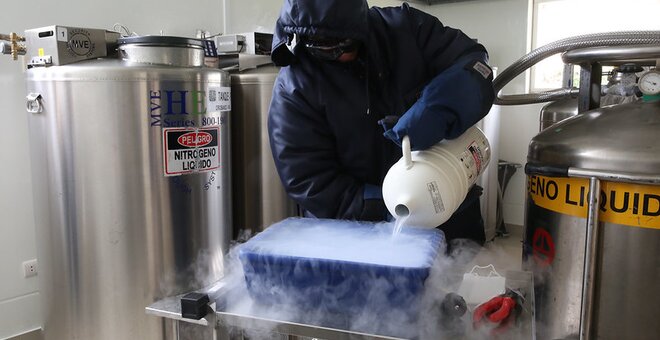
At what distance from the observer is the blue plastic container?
82 centimetres

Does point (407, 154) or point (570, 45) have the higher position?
point (570, 45)

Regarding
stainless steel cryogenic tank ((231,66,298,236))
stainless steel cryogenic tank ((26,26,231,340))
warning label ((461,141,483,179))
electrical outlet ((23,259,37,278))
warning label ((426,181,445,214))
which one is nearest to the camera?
warning label ((426,181,445,214))

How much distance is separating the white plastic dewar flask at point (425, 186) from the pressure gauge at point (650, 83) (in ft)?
1.16

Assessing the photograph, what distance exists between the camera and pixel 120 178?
4.15ft

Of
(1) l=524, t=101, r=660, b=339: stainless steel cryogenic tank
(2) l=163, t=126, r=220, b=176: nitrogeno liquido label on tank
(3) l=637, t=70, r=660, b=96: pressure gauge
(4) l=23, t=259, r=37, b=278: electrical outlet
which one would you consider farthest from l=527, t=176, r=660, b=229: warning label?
(4) l=23, t=259, r=37, b=278: electrical outlet

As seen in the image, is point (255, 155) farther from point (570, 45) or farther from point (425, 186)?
point (570, 45)

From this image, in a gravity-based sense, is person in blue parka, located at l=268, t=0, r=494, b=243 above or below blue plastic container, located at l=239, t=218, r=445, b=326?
above

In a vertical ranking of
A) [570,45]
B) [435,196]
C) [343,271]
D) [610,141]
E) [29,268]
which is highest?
[570,45]

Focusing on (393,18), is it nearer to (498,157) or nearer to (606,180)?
(606,180)

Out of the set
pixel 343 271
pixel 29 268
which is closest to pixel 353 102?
pixel 343 271

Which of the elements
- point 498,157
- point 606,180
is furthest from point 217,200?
point 498,157

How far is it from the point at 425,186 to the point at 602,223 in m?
0.30

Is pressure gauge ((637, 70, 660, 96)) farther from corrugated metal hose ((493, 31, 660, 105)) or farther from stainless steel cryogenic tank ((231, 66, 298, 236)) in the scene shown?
stainless steel cryogenic tank ((231, 66, 298, 236))

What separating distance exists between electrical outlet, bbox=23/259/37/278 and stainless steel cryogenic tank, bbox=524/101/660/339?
214cm
